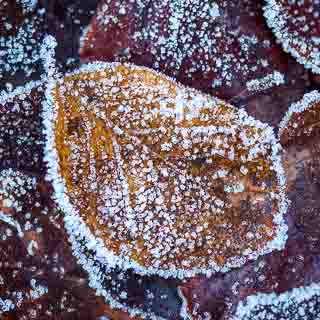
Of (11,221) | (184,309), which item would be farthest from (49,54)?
(184,309)

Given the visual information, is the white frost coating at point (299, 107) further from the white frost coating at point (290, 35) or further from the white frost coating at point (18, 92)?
the white frost coating at point (18, 92)

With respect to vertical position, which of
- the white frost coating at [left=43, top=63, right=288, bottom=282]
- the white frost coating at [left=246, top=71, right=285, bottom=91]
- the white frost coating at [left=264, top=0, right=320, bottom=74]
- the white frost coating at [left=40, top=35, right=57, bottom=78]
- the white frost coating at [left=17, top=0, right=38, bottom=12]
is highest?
the white frost coating at [left=17, top=0, right=38, bottom=12]

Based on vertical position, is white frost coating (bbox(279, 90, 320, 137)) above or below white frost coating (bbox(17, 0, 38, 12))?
below

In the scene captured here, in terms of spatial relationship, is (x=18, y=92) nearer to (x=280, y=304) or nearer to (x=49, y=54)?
(x=49, y=54)

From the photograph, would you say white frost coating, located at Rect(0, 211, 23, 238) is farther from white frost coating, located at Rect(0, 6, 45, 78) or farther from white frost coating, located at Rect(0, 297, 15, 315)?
white frost coating, located at Rect(0, 6, 45, 78)

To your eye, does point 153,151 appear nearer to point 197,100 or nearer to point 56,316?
point 197,100

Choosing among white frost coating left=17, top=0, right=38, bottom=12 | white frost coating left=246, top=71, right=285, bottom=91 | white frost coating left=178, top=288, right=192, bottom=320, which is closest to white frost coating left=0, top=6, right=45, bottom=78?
white frost coating left=17, top=0, right=38, bottom=12
